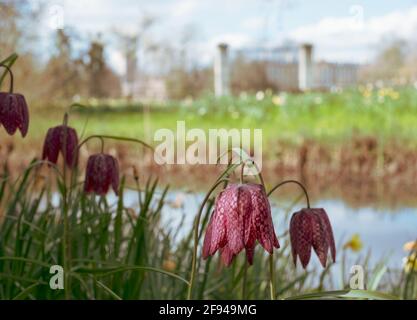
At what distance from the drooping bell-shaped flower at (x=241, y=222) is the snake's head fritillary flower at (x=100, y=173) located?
0.35m

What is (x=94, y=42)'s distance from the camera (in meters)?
2.66

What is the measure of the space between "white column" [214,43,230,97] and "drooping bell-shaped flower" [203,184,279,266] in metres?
2.17

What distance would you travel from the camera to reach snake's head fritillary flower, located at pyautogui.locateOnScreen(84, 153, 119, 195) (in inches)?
34.7

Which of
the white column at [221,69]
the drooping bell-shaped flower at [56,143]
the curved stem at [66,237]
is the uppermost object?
the white column at [221,69]

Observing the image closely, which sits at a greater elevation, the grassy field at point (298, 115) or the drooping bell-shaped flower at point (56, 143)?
the grassy field at point (298, 115)

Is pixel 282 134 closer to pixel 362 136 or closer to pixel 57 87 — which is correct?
pixel 362 136

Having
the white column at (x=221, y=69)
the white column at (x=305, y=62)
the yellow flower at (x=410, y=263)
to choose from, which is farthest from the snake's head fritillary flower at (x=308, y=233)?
the white column at (x=305, y=62)

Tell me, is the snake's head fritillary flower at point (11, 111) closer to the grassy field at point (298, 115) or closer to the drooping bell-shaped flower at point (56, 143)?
the drooping bell-shaped flower at point (56, 143)

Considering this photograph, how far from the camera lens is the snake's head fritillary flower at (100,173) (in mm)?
882

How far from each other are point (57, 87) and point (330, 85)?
46.8 inches

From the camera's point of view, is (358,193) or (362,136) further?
(362,136)

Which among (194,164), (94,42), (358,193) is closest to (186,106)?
(194,164)

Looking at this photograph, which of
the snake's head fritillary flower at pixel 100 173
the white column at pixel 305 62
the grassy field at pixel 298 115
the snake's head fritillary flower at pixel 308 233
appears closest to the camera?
the snake's head fritillary flower at pixel 308 233

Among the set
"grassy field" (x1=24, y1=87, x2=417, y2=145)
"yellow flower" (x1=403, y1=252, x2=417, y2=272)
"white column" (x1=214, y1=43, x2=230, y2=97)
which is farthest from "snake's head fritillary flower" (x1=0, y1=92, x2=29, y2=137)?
"grassy field" (x1=24, y1=87, x2=417, y2=145)
